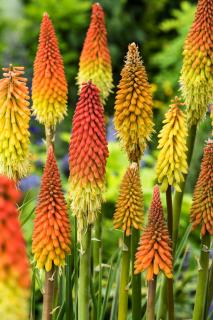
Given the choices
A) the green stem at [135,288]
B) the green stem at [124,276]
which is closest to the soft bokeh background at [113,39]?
the green stem at [135,288]

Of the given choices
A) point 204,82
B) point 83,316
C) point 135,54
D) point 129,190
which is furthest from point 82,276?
point 204,82

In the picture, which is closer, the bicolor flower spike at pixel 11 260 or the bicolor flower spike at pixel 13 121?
the bicolor flower spike at pixel 11 260

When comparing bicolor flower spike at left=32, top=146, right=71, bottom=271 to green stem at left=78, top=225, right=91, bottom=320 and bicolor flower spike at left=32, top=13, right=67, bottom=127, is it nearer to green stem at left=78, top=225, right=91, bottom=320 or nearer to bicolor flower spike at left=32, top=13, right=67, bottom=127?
green stem at left=78, top=225, right=91, bottom=320

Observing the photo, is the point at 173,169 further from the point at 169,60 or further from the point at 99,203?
the point at 169,60

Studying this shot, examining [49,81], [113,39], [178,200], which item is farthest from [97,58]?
[113,39]

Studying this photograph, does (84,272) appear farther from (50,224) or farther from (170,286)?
(170,286)

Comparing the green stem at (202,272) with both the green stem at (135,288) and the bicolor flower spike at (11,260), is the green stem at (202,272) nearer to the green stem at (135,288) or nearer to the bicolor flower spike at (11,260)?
the green stem at (135,288)

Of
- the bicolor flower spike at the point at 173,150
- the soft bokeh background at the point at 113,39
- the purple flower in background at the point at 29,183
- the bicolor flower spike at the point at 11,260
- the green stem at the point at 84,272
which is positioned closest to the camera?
the bicolor flower spike at the point at 11,260

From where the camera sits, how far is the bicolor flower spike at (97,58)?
5.12 m

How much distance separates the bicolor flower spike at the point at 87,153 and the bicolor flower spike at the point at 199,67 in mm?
1067

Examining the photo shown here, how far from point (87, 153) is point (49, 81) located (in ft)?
3.76

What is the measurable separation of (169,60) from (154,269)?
9.36 m

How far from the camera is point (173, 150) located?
4094 mm

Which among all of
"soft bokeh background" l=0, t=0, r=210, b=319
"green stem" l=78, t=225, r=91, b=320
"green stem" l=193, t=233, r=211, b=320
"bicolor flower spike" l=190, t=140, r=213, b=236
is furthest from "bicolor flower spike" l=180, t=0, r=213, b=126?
"soft bokeh background" l=0, t=0, r=210, b=319
